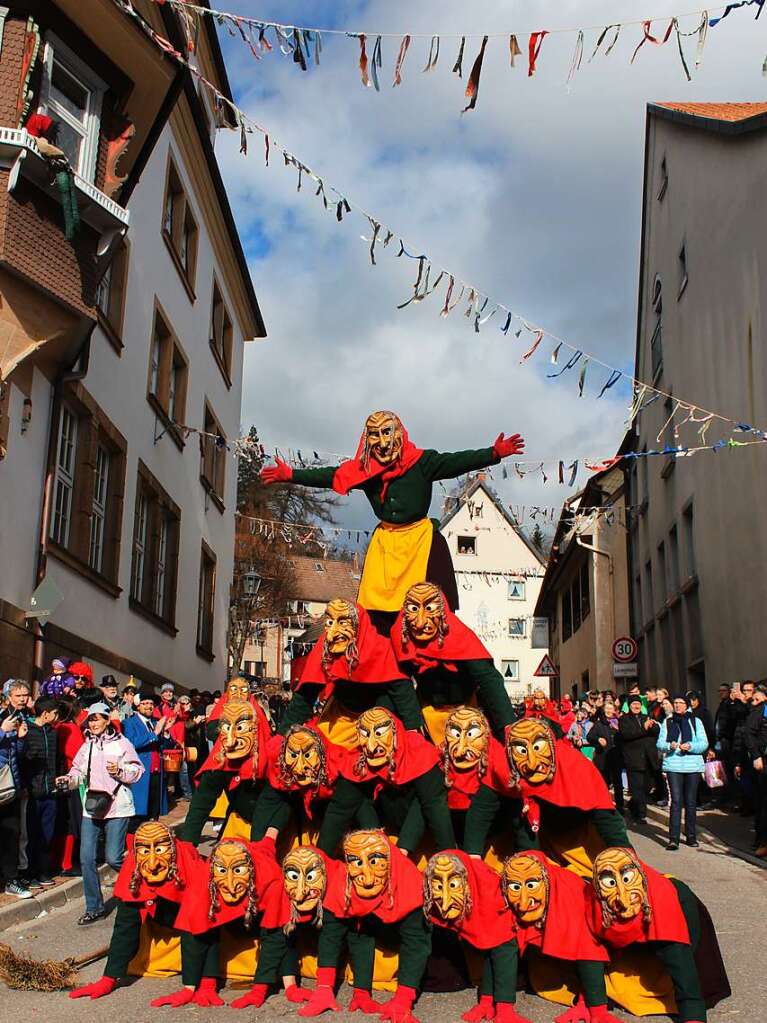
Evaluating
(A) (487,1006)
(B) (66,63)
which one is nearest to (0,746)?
(A) (487,1006)

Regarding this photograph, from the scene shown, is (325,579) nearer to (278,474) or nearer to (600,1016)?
(278,474)

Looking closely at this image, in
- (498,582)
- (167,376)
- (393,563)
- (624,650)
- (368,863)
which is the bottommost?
(368,863)

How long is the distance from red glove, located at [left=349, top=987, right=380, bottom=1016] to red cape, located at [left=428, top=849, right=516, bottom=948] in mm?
480

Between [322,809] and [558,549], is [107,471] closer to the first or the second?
[322,809]

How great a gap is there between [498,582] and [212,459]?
27881 mm

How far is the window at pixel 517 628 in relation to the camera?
5000cm

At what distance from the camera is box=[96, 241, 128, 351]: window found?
15430 millimetres

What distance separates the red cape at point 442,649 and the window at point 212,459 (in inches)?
624

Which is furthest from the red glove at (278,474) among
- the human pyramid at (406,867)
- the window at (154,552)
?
the window at (154,552)

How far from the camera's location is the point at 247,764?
20.0 ft

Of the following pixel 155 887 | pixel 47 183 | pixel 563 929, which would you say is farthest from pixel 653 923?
pixel 47 183

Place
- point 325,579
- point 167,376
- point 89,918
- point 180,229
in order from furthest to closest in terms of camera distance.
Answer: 1. point 325,579
2. point 180,229
3. point 167,376
4. point 89,918

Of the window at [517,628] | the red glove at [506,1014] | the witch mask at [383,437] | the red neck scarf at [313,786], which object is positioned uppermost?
the window at [517,628]

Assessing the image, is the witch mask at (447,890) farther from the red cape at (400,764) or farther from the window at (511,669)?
the window at (511,669)
